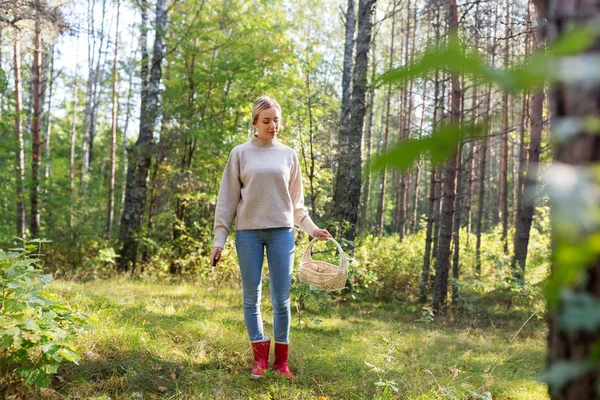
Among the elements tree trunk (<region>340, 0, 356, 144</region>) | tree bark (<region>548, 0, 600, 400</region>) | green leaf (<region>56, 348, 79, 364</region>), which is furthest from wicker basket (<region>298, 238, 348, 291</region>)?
tree trunk (<region>340, 0, 356, 144</region>)

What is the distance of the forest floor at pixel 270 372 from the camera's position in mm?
2656

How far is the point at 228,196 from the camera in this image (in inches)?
124

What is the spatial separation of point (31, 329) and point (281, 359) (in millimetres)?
1554

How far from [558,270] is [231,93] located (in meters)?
9.94

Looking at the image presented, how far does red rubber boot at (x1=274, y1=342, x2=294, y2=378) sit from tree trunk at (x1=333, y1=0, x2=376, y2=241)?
3897 mm

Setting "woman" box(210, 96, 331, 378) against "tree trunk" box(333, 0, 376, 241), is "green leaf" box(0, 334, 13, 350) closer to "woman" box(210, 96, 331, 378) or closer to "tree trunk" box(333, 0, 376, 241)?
"woman" box(210, 96, 331, 378)

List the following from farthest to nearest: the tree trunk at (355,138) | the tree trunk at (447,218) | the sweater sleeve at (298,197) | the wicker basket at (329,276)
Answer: the tree trunk at (355,138), the tree trunk at (447,218), the sweater sleeve at (298,197), the wicker basket at (329,276)

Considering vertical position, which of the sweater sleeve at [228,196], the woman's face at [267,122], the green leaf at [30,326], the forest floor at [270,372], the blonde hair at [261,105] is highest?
the blonde hair at [261,105]

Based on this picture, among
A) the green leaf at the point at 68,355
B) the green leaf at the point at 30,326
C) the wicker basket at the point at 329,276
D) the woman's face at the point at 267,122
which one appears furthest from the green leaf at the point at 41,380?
the woman's face at the point at 267,122

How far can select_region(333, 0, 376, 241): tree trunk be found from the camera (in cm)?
691

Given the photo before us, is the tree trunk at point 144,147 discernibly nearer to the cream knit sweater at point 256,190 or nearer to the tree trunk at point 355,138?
the tree trunk at point 355,138

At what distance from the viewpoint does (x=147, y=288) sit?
254 inches

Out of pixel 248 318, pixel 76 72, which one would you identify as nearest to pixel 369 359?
pixel 248 318

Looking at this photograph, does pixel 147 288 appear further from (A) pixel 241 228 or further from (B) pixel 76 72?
(B) pixel 76 72
